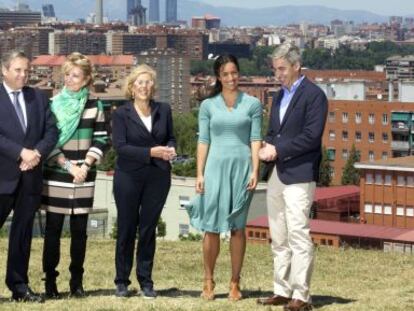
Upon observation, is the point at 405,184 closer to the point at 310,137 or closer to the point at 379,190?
the point at 379,190

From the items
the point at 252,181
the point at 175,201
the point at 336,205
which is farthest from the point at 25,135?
the point at 336,205

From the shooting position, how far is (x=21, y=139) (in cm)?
770

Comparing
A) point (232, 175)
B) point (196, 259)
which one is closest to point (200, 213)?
point (232, 175)

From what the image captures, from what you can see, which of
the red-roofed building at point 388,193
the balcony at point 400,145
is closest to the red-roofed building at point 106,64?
the balcony at point 400,145

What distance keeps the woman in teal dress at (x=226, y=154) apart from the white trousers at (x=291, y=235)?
21 centimetres

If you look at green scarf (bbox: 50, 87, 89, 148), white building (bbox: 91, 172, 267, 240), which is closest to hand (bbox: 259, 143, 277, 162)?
green scarf (bbox: 50, 87, 89, 148)

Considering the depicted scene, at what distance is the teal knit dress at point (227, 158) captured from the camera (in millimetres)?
A: 7766

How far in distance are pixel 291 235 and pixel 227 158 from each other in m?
0.62

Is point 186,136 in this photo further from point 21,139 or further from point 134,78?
point 21,139

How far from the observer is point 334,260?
1139 cm

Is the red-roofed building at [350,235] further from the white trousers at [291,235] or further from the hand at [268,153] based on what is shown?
the hand at [268,153]

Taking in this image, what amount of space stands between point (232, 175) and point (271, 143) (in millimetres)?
313

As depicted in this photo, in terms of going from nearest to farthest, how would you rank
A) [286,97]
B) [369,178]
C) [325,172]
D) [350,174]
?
1. [286,97]
2. [369,178]
3. [350,174]
4. [325,172]

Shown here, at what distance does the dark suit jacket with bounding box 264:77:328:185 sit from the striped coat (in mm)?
1127
